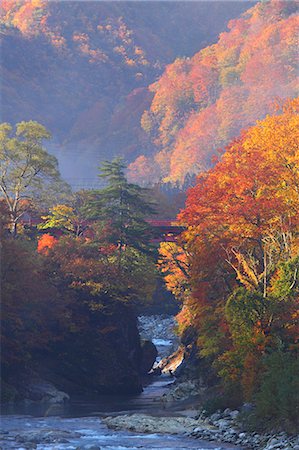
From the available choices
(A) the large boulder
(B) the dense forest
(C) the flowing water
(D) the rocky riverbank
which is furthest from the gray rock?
(A) the large boulder

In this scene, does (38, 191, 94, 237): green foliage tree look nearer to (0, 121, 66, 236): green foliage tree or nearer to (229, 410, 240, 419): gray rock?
(0, 121, 66, 236): green foliage tree

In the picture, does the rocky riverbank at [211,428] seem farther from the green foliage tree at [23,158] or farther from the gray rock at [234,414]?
the green foliage tree at [23,158]

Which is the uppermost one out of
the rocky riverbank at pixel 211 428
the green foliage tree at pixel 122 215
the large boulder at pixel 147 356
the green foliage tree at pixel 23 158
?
the green foliage tree at pixel 23 158

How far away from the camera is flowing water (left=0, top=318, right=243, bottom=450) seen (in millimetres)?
32312

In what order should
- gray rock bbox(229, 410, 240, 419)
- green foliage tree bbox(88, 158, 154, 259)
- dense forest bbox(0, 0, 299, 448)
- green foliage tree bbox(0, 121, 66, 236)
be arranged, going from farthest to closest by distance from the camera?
green foliage tree bbox(0, 121, 66, 236)
green foliage tree bbox(88, 158, 154, 259)
dense forest bbox(0, 0, 299, 448)
gray rock bbox(229, 410, 240, 419)

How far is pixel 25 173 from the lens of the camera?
232ft

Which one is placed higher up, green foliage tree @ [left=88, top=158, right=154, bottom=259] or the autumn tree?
green foliage tree @ [left=88, top=158, right=154, bottom=259]

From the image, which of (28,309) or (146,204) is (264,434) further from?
(146,204)

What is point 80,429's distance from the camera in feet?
122

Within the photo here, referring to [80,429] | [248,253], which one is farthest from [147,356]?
[80,429]

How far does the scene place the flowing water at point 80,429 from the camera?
106 feet

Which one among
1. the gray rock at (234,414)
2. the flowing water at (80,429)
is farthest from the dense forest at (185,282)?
the flowing water at (80,429)

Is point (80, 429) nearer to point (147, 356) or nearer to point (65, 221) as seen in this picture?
point (147, 356)

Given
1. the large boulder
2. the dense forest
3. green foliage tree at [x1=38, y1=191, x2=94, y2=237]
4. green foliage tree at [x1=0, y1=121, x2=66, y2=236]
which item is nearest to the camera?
the dense forest
